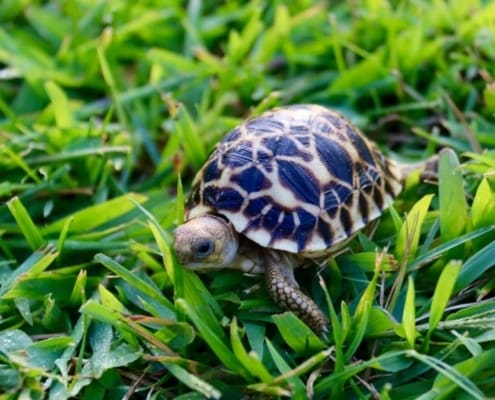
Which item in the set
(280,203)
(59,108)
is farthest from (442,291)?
(59,108)

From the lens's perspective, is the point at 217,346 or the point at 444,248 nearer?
the point at 217,346

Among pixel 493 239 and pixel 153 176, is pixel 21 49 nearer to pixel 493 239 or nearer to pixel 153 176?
pixel 153 176

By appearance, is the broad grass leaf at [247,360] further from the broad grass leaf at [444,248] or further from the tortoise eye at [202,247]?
the broad grass leaf at [444,248]

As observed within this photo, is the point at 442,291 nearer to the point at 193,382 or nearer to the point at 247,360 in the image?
the point at 247,360

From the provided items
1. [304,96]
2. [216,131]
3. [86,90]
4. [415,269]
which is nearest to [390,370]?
[415,269]

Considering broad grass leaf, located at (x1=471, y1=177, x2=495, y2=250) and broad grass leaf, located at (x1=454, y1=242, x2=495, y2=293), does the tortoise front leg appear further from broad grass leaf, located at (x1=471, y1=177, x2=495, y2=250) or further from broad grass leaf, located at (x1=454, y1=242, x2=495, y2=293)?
broad grass leaf, located at (x1=471, y1=177, x2=495, y2=250)

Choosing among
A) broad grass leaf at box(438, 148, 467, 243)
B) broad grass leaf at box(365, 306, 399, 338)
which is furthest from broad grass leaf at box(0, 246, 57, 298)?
broad grass leaf at box(438, 148, 467, 243)

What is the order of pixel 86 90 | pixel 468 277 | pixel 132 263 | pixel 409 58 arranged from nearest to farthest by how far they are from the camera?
pixel 468 277 < pixel 132 263 < pixel 409 58 < pixel 86 90

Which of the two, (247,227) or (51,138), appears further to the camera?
(51,138)
